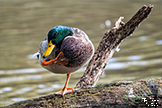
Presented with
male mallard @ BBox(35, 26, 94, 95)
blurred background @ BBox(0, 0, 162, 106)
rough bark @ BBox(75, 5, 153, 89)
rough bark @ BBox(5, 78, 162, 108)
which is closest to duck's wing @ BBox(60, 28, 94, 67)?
male mallard @ BBox(35, 26, 94, 95)

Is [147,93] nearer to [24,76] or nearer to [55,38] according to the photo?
[55,38]

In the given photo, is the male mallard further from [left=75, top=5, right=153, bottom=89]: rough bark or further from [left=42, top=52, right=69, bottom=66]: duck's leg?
[left=75, top=5, right=153, bottom=89]: rough bark

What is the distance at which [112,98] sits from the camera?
2.70 meters

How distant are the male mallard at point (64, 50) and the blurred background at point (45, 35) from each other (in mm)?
3110

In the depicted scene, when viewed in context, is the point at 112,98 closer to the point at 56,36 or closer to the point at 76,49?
the point at 76,49

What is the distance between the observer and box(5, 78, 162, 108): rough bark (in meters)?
2.66

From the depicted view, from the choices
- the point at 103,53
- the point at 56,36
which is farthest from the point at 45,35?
the point at 56,36

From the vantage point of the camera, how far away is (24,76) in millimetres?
6938

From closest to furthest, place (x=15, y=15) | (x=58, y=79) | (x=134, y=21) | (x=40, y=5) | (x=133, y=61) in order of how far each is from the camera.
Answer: (x=134, y=21) < (x=58, y=79) < (x=133, y=61) < (x=15, y=15) < (x=40, y=5)

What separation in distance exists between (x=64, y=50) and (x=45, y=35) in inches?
287

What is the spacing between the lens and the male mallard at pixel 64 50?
9.32ft

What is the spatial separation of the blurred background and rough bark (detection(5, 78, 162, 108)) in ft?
10.5

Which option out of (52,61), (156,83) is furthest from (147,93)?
(52,61)

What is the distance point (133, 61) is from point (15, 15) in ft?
24.5
